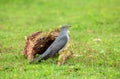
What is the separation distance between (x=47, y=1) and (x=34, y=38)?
10.6m

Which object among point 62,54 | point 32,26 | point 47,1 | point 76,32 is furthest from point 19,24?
point 62,54

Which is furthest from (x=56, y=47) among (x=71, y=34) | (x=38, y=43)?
(x=71, y=34)

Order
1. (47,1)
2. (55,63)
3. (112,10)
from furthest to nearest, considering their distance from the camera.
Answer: (47,1) → (112,10) → (55,63)

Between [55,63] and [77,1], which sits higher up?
[77,1]

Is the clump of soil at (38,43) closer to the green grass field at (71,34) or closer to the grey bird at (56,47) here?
the green grass field at (71,34)

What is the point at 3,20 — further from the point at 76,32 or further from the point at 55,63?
the point at 55,63

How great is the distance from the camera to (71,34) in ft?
53.6

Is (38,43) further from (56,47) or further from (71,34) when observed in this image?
(71,34)

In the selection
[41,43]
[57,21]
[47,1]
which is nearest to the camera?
[41,43]

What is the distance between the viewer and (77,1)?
2347 cm

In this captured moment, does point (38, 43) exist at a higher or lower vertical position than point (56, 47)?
higher

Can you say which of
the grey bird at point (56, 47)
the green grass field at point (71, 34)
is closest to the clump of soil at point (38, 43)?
the green grass field at point (71, 34)

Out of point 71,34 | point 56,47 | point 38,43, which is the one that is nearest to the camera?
point 56,47

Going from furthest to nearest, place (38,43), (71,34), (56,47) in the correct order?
(71,34) < (38,43) < (56,47)
